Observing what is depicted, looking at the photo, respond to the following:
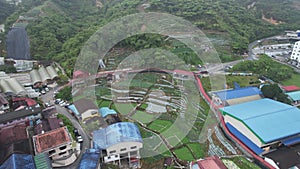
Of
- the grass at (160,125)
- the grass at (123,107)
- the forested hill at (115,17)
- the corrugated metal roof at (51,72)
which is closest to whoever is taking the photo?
the grass at (160,125)

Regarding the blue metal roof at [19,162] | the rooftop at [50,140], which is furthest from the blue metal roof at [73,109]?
the blue metal roof at [19,162]

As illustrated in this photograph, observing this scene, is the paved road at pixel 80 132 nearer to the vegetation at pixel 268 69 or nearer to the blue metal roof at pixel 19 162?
the blue metal roof at pixel 19 162

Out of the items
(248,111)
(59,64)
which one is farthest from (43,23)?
(248,111)

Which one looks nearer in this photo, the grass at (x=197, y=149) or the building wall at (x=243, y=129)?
the building wall at (x=243, y=129)

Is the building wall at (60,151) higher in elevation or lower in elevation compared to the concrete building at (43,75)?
lower

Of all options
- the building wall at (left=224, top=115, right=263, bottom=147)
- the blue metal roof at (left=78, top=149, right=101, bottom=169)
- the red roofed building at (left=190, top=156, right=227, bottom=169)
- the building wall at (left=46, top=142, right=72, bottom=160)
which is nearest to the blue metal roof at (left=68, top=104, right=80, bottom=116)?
the building wall at (left=46, top=142, right=72, bottom=160)

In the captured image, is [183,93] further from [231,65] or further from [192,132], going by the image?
[231,65]

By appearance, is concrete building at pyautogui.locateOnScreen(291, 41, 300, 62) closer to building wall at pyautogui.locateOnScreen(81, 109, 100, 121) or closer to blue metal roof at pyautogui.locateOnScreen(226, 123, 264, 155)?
blue metal roof at pyautogui.locateOnScreen(226, 123, 264, 155)

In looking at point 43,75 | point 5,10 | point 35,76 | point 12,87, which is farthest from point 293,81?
point 5,10
